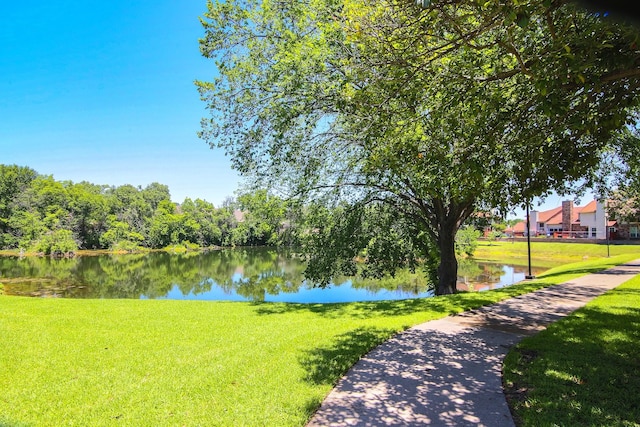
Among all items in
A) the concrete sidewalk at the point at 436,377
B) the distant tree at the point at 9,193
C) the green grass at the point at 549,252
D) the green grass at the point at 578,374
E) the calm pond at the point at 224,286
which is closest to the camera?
the green grass at the point at 578,374

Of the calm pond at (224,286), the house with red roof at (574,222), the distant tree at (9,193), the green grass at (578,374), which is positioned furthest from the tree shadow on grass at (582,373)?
the distant tree at (9,193)

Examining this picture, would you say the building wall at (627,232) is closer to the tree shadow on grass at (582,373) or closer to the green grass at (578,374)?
the green grass at (578,374)

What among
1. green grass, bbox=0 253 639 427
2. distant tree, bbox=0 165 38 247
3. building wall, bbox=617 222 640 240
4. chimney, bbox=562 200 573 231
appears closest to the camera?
green grass, bbox=0 253 639 427

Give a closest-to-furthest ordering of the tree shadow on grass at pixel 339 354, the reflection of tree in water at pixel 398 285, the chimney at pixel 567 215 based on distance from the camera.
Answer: the tree shadow on grass at pixel 339 354
the reflection of tree in water at pixel 398 285
the chimney at pixel 567 215

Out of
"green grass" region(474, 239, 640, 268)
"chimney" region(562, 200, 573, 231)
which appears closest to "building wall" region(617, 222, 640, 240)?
"green grass" region(474, 239, 640, 268)

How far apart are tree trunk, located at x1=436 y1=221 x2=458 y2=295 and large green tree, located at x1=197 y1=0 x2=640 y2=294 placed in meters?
0.05

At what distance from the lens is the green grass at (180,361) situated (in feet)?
12.8

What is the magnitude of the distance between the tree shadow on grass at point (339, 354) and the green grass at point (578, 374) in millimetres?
1927

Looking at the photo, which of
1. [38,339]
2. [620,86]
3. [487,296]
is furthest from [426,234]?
[38,339]

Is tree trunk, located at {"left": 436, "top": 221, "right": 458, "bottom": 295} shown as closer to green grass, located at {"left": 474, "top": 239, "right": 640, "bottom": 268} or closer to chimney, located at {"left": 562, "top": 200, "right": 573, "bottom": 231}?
green grass, located at {"left": 474, "top": 239, "right": 640, "bottom": 268}

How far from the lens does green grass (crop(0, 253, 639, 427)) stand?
12.8ft

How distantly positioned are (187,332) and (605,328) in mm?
7504

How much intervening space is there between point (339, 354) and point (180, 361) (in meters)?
2.25

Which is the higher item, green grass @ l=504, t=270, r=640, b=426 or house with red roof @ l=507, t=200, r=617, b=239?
house with red roof @ l=507, t=200, r=617, b=239
